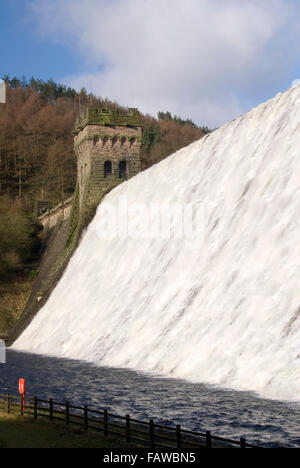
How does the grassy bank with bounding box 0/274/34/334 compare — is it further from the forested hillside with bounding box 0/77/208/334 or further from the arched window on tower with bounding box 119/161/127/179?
the arched window on tower with bounding box 119/161/127/179

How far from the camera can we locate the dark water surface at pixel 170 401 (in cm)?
1320

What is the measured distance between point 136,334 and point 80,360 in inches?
164

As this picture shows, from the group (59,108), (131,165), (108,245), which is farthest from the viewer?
(59,108)

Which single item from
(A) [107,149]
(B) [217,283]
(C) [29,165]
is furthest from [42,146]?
(B) [217,283]

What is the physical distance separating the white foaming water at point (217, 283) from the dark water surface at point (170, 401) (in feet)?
3.96

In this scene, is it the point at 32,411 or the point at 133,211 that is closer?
the point at 32,411

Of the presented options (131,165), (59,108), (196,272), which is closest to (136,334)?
(196,272)

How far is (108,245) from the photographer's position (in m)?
39.8

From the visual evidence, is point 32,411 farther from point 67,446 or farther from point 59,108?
point 59,108

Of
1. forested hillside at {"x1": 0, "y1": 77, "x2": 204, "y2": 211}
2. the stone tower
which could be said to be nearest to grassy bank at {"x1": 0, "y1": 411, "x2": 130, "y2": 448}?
the stone tower

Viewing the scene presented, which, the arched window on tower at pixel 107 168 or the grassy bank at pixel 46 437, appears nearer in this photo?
the grassy bank at pixel 46 437

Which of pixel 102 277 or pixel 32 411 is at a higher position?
pixel 102 277

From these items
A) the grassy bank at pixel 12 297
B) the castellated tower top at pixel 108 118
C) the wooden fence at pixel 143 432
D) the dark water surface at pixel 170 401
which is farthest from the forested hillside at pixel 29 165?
the wooden fence at pixel 143 432

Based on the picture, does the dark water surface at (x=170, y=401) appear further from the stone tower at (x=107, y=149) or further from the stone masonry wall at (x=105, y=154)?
the stone tower at (x=107, y=149)
